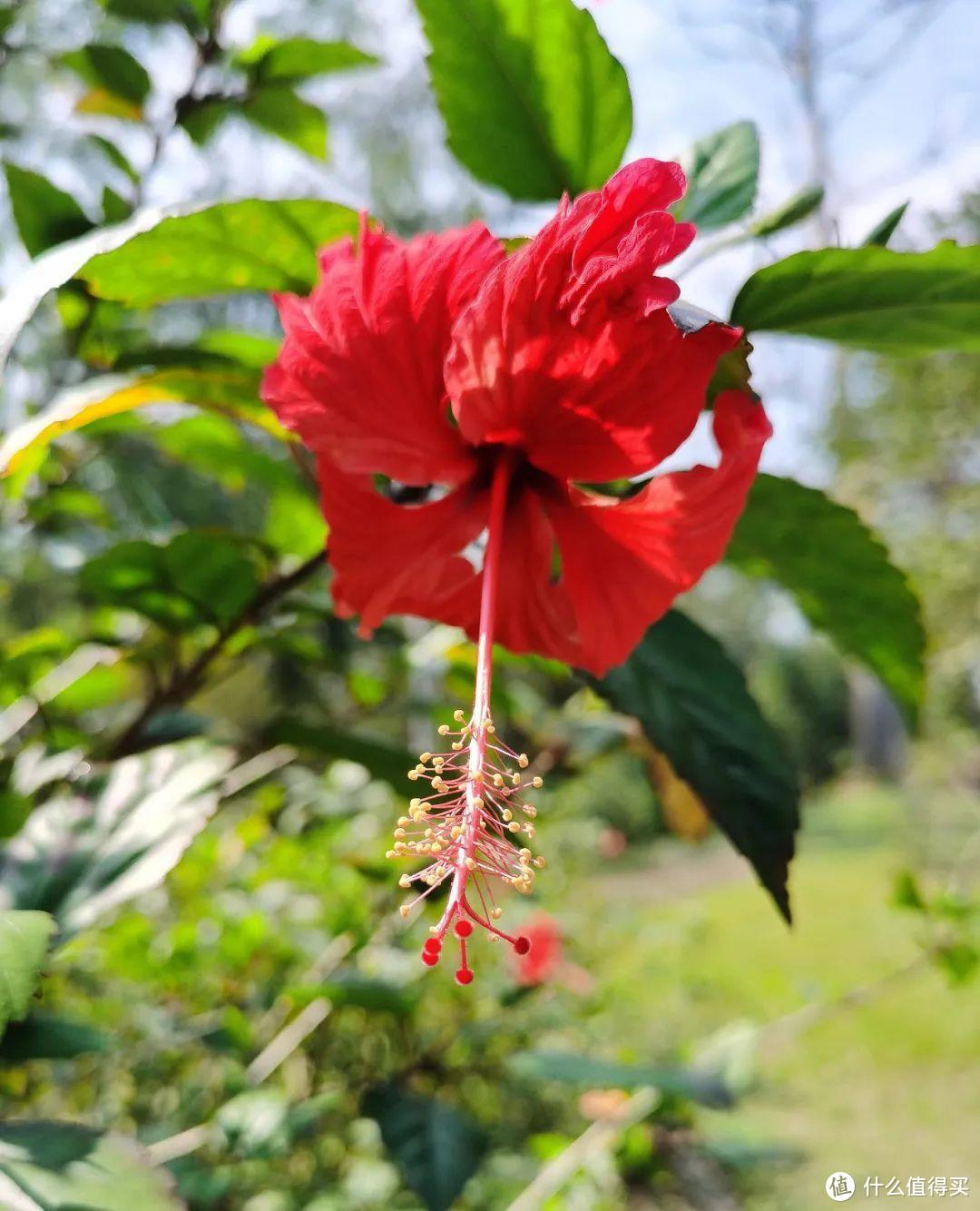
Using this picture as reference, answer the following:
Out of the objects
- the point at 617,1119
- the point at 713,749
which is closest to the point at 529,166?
the point at 713,749

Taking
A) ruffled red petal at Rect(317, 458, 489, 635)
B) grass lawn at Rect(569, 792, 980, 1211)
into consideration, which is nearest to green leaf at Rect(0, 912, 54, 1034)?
ruffled red petal at Rect(317, 458, 489, 635)

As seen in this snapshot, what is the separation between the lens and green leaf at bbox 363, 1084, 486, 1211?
728 millimetres

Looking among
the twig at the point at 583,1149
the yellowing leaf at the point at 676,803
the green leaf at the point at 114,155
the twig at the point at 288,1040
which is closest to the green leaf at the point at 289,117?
the green leaf at the point at 114,155

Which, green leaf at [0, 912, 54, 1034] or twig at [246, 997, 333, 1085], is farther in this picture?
twig at [246, 997, 333, 1085]

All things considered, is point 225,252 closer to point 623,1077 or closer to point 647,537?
point 647,537

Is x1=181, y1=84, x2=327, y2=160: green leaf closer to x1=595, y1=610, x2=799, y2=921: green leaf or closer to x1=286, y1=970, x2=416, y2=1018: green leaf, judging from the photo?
x1=595, y1=610, x2=799, y2=921: green leaf

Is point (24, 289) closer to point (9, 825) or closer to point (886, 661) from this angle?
point (9, 825)

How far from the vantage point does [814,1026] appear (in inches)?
49.6

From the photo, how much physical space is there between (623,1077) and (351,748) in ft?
1.52

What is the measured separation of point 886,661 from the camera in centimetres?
52

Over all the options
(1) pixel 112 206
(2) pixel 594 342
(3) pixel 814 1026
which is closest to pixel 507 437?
(2) pixel 594 342

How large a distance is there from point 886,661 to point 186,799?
38 centimetres

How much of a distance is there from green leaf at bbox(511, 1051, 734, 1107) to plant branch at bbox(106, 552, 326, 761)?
48 centimetres

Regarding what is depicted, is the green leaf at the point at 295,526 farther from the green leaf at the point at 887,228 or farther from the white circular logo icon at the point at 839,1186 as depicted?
the white circular logo icon at the point at 839,1186
